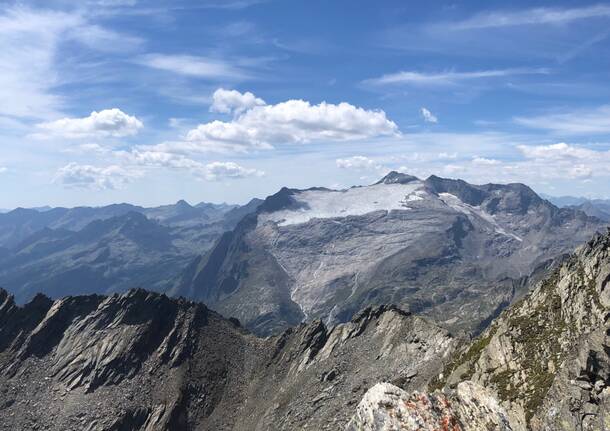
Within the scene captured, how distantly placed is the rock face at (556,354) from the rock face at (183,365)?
2692 centimetres

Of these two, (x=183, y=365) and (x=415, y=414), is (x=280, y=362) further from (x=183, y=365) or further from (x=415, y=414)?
Result: (x=415, y=414)

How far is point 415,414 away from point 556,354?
5462 cm

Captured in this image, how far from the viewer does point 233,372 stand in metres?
161

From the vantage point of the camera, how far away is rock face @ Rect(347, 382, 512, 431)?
20750 mm

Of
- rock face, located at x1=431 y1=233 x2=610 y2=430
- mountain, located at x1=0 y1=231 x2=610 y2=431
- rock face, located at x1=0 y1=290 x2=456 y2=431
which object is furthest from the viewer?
rock face, located at x1=0 y1=290 x2=456 y2=431

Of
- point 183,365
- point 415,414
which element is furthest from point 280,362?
point 415,414

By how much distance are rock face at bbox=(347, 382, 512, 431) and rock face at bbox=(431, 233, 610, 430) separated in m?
22.4

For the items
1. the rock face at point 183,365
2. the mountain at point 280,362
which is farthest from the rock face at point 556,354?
the rock face at point 183,365

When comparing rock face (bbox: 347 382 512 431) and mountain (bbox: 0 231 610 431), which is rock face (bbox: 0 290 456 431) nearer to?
mountain (bbox: 0 231 610 431)

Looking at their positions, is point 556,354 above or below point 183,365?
above

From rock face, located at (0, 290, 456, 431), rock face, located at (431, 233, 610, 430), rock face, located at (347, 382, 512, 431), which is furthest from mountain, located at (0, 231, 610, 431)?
rock face, located at (347, 382, 512, 431)

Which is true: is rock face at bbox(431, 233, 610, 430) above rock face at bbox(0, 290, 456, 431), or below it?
above

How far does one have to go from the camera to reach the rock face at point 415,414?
68.1ft

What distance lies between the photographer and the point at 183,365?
160750mm
